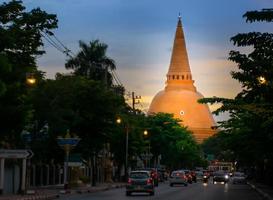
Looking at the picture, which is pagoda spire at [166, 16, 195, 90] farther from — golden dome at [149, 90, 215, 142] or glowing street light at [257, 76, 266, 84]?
glowing street light at [257, 76, 266, 84]

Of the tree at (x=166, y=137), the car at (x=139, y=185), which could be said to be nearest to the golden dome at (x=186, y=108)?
the tree at (x=166, y=137)

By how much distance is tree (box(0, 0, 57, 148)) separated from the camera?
32562 millimetres

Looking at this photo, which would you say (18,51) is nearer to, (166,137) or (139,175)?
(139,175)

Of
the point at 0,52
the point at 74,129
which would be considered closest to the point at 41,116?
the point at 74,129

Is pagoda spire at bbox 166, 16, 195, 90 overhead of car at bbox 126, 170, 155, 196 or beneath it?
overhead

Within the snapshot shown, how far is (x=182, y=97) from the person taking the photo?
582 ft

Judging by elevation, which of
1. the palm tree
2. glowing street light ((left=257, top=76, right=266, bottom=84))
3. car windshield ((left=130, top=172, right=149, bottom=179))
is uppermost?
the palm tree

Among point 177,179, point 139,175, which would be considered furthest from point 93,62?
point 139,175

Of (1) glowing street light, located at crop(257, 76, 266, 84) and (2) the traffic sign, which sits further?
(2) the traffic sign

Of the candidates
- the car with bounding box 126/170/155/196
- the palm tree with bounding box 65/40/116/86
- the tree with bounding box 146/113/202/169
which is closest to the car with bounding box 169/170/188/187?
the palm tree with bounding box 65/40/116/86

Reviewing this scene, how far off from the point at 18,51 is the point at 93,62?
1515 inches

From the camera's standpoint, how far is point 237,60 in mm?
→ 29609

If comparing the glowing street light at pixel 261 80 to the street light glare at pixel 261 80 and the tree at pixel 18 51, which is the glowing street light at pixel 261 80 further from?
the tree at pixel 18 51

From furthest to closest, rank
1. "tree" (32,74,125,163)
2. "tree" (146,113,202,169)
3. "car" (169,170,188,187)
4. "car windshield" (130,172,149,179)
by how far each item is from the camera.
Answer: "tree" (146,113,202,169), "car" (169,170,188,187), "tree" (32,74,125,163), "car windshield" (130,172,149,179)
